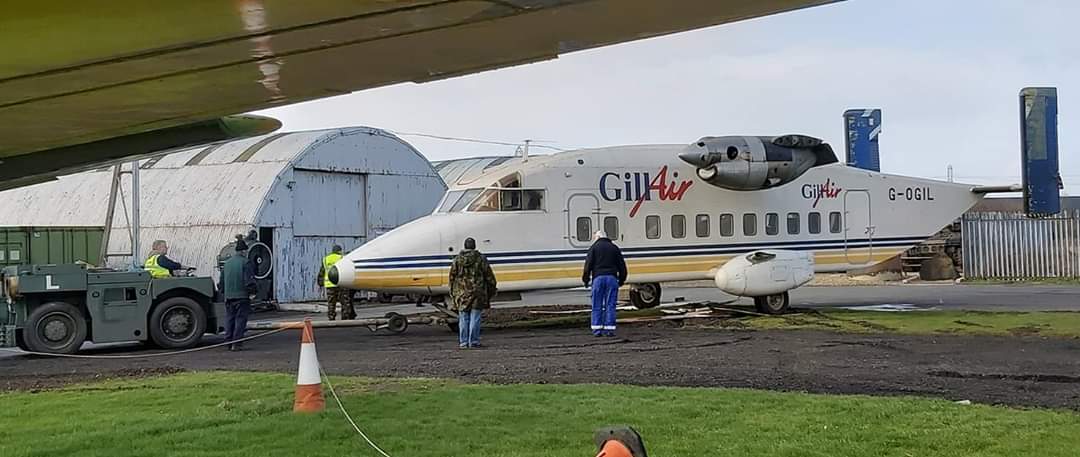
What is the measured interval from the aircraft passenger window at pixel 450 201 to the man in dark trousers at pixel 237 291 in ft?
13.0

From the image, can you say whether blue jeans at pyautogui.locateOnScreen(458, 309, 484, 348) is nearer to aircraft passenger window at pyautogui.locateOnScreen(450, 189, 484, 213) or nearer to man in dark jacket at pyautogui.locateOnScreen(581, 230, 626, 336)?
man in dark jacket at pyautogui.locateOnScreen(581, 230, 626, 336)

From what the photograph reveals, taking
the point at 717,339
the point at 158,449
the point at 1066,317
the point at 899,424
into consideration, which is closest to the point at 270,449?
the point at 158,449

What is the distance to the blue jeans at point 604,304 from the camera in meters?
18.0

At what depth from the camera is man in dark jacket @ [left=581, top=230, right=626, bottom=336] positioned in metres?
18.0

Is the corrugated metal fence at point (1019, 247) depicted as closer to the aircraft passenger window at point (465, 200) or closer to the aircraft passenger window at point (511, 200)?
the aircraft passenger window at point (511, 200)

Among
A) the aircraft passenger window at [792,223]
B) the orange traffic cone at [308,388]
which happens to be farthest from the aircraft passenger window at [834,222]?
→ the orange traffic cone at [308,388]

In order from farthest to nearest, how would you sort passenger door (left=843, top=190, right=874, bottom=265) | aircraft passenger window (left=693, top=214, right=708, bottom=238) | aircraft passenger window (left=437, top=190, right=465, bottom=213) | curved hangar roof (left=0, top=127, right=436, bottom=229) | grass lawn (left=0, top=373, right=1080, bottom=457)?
curved hangar roof (left=0, top=127, right=436, bottom=229)
passenger door (left=843, top=190, right=874, bottom=265)
aircraft passenger window (left=693, top=214, right=708, bottom=238)
aircraft passenger window (left=437, top=190, right=465, bottom=213)
grass lawn (left=0, top=373, right=1080, bottom=457)

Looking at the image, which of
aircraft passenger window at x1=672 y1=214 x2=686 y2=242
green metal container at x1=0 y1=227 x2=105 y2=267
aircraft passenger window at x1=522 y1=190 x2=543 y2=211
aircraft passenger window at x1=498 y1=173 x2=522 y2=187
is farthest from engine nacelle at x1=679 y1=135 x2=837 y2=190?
green metal container at x1=0 y1=227 x2=105 y2=267

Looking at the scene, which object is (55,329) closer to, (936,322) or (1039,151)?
(936,322)

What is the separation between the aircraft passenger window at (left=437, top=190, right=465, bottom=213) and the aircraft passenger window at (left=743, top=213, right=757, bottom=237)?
5.98 m

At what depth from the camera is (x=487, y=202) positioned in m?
19.5

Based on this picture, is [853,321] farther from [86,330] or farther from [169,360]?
[86,330]

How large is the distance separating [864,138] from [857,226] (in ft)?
24.6

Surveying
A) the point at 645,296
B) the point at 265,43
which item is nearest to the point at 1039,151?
the point at 645,296
